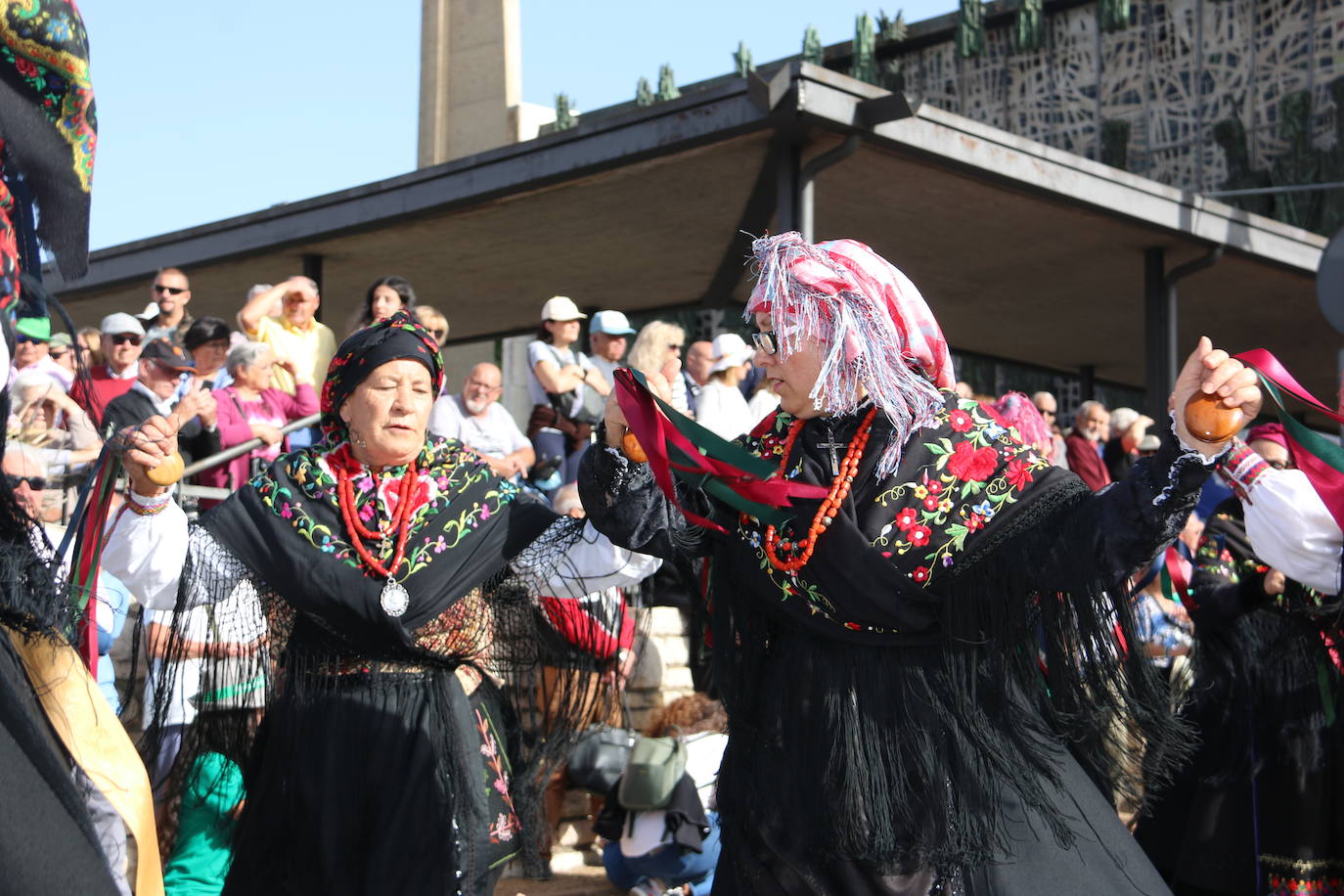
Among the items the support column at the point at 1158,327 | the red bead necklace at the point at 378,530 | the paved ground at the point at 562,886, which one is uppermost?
the support column at the point at 1158,327

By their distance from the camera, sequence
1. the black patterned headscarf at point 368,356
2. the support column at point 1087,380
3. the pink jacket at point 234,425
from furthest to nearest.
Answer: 1. the support column at point 1087,380
2. the pink jacket at point 234,425
3. the black patterned headscarf at point 368,356

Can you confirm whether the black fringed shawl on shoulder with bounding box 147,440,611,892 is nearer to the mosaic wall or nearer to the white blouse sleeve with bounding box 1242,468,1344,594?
the white blouse sleeve with bounding box 1242,468,1344,594

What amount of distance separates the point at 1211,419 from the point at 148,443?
6.69ft

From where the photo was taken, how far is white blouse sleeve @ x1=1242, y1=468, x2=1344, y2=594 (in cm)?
405

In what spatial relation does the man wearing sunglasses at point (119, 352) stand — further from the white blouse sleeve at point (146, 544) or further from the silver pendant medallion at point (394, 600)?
the silver pendant medallion at point (394, 600)

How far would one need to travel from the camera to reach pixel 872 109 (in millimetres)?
7930

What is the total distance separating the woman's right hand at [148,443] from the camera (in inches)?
116

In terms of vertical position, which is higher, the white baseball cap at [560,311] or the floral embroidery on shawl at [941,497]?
the white baseball cap at [560,311]

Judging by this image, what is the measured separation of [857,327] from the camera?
9.85 ft

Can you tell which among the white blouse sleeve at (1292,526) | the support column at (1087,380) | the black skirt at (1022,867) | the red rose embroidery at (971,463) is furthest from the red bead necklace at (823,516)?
the support column at (1087,380)

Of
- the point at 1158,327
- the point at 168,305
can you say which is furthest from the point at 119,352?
the point at 1158,327

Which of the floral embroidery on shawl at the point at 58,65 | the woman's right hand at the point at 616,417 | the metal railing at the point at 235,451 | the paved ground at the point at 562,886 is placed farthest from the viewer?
the metal railing at the point at 235,451

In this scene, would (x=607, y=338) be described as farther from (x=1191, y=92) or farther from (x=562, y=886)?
(x=1191, y=92)

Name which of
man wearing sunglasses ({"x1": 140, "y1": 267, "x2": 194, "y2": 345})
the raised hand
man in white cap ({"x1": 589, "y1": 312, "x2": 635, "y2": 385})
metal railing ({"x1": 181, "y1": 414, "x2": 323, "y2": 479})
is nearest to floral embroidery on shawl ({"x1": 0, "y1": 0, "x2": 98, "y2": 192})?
the raised hand
